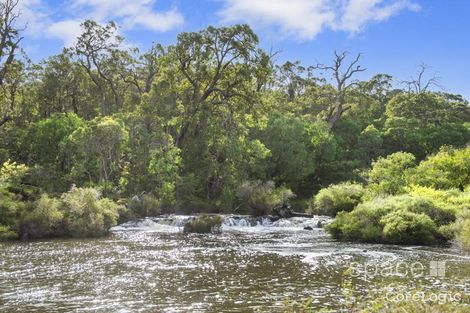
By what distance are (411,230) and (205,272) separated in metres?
12.9

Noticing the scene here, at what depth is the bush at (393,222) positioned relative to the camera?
25.2m

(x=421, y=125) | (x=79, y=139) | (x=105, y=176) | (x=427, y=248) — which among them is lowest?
(x=427, y=248)

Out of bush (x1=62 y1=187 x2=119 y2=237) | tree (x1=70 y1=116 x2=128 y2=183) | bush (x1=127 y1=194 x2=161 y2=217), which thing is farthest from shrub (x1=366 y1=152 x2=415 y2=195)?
tree (x1=70 y1=116 x2=128 y2=183)

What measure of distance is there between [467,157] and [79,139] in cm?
3214

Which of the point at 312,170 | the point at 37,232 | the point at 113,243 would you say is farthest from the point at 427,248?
the point at 312,170

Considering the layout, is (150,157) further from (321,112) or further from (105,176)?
(321,112)

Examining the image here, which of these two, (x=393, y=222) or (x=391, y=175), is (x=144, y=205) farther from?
(x=393, y=222)

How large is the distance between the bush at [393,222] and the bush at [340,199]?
9.46 meters

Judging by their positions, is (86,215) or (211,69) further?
(211,69)

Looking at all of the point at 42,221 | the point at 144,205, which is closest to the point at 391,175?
the point at 144,205

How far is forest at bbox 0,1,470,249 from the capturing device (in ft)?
97.0

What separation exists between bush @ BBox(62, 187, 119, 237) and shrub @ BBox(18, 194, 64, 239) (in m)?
0.73

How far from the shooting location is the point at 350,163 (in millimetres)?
57281

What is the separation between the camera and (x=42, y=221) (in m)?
29.3
